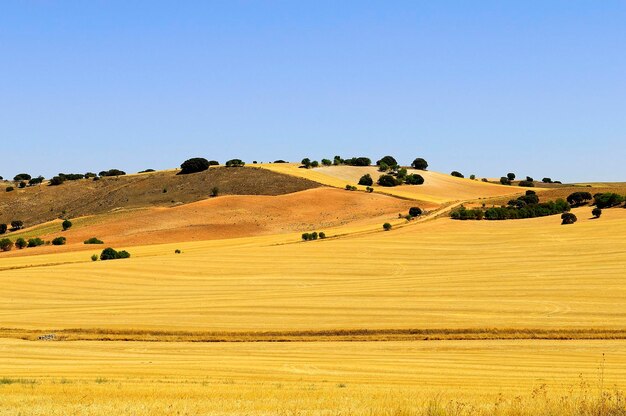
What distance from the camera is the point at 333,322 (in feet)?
143

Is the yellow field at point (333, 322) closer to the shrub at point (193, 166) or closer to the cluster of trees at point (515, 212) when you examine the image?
the cluster of trees at point (515, 212)

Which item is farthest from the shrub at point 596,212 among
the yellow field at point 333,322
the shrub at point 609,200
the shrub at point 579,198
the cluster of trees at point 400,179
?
the cluster of trees at point 400,179

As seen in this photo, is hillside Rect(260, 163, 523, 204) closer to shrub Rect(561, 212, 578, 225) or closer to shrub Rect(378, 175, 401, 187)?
shrub Rect(378, 175, 401, 187)

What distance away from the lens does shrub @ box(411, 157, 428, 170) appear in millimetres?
161500

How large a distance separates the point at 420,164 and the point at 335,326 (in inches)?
4802

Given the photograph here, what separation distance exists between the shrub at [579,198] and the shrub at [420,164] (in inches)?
2441

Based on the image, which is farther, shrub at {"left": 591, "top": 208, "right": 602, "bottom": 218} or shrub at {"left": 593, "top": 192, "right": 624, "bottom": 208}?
shrub at {"left": 593, "top": 192, "right": 624, "bottom": 208}

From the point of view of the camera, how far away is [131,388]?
2248cm

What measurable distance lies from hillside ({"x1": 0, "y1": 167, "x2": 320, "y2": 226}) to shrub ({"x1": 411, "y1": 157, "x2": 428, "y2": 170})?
1289 inches

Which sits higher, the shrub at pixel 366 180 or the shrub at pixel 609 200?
the shrub at pixel 366 180

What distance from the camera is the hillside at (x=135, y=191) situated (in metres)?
135

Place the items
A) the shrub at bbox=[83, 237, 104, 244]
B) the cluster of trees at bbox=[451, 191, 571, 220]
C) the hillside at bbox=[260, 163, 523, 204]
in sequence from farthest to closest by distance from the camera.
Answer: the hillside at bbox=[260, 163, 523, 204]
the shrub at bbox=[83, 237, 104, 244]
the cluster of trees at bbox=[451, 191, 571, 220]

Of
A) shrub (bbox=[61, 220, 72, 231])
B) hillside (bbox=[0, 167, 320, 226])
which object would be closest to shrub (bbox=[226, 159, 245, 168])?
hillside (bbox=[0, 167, 320, 226])

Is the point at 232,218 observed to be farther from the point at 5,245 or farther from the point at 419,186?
the point at 419,186
